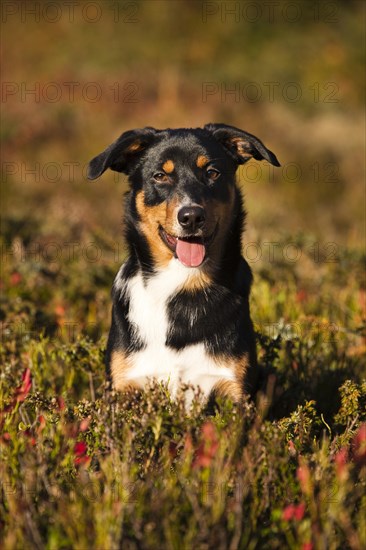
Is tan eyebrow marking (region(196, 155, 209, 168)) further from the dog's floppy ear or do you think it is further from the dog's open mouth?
the dog's open mouth

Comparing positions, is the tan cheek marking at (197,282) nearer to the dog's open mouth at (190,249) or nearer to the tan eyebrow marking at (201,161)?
the dog's open mouth at (190,249)

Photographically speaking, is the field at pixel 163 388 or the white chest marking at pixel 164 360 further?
the white chest marking at pixel 164 360

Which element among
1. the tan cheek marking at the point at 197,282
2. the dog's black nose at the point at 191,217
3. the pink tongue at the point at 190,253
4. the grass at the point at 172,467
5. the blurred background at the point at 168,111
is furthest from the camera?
the blurred background at the point at 168,111

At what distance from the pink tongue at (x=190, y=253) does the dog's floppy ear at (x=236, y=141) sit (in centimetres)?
62

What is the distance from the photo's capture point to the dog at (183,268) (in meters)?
3.53

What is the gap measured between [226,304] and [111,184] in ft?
27.0

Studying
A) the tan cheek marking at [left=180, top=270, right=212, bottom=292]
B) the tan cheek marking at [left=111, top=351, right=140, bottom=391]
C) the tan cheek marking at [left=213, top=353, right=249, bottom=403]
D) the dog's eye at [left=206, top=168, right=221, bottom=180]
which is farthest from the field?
the dog's eye at [left=206, top=168, right=221, bottom=180]

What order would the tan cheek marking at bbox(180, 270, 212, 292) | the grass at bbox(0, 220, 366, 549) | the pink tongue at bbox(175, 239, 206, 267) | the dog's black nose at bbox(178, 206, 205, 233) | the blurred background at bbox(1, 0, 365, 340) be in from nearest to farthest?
the grass at bbox(0, 220, 366, 549) < the dog's black nose at bbox(178, 206, 205, 233) < the pink tongue at bbox(175, 239, 206, 267) < the tan cheek marking at bbox(180, 270, 212, 292) < the blurred background at bbox(1, 0, 365, 340)

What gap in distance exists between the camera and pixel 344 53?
74.7 ft

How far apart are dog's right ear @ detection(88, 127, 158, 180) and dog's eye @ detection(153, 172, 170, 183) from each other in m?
0.23

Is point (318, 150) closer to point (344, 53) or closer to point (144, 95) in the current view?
point (144, 95)

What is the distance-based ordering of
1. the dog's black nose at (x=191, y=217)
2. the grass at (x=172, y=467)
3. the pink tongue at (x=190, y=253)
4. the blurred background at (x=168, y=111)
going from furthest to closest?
the blurred background at (x=168, y=111) → the pink tongue at (x=190, y=253) → the dog's black nose at (x=191, y=217) → the grass at (x=172, y=467)

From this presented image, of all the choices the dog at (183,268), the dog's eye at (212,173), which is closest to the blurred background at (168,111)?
the dog at (183,268)

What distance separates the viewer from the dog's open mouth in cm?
367
